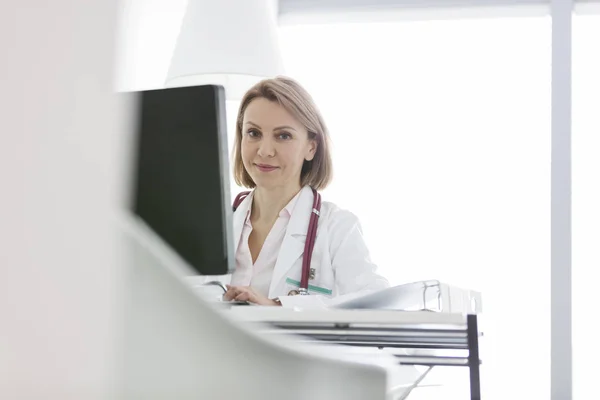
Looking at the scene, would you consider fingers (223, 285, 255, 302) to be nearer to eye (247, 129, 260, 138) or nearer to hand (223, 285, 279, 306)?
hand (223, 285, 279, 306)

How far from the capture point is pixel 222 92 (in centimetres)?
124

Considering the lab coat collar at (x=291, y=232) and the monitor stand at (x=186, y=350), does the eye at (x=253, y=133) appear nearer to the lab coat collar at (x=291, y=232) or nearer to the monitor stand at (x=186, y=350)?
the lab coat collar at (x=291, y=232)

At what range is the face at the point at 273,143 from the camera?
2723 millimetres

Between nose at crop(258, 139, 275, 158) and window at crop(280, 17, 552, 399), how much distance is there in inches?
50.0

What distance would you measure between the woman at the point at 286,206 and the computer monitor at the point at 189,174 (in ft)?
3.87

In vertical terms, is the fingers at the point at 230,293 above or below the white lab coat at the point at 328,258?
below

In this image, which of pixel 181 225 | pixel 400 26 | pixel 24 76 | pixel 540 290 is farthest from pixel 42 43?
pixel 400 26

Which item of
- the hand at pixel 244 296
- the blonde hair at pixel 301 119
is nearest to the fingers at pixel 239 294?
the hand at pixel 244 296

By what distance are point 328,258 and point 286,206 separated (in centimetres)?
27

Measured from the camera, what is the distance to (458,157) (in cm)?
389
